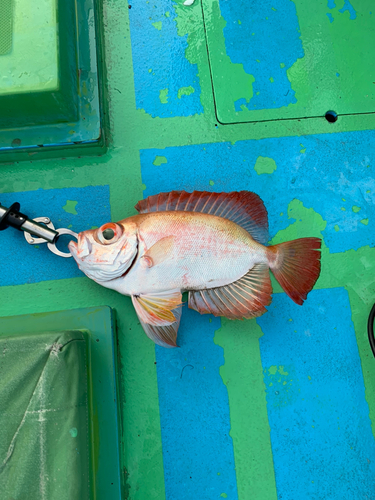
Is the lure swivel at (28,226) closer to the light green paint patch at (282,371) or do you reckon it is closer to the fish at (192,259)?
the fish at (192,259)

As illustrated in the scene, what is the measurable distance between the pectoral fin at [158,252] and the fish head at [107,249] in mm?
41

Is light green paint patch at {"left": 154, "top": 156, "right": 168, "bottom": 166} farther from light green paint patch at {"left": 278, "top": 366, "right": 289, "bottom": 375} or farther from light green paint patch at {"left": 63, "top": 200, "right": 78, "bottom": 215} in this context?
light green paint patch at {"left": 278, "top": 366, "right": 289, "bottom": 375}

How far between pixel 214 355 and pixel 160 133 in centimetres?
88

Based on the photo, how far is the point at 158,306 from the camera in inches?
44.3

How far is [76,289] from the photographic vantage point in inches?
49.2

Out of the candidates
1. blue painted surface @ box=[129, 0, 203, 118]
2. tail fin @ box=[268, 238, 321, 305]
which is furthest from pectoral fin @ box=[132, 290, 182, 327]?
blue painted surface @ box=[129, 0, 203, 118]

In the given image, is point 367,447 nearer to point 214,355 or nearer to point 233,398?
point 233,398

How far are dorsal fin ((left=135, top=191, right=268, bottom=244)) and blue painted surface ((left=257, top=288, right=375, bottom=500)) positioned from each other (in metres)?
0.30

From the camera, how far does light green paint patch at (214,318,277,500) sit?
1.21m

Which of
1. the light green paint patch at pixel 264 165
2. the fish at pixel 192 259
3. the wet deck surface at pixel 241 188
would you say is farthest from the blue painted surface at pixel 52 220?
the light green paint patch at pixel 264 165

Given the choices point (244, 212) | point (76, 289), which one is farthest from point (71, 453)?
point (244, 212)

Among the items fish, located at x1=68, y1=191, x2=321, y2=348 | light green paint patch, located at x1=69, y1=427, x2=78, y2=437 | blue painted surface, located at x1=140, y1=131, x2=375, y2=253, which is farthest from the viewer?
blue painted surface, located at x1=140, y1=131, x2=375, y2=253

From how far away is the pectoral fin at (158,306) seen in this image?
1115mm

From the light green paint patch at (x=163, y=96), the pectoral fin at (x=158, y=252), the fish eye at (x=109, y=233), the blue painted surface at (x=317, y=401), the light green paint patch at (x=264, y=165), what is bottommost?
the blue painted surface at (x=317, y=401)
